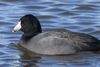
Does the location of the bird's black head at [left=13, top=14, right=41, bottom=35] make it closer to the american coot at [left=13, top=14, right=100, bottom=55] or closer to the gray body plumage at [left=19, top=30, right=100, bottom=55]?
the american coot at [left=13, top=14, right=100, bottom=55]

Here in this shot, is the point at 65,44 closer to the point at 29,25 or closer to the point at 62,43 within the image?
the point at 62,43

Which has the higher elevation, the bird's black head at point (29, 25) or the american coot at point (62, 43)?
the bird's black head at point (29, 25)

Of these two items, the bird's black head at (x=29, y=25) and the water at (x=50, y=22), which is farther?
the bird's black head at (x=29, y=25)

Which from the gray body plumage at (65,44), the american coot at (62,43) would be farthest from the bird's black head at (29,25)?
the gray body plumage at (65,44)

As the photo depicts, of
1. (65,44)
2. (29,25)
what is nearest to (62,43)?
(65,44)

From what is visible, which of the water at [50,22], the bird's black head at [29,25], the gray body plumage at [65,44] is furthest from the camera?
the bird's black head at [29,25]

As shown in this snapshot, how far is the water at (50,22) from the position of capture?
41.9ft

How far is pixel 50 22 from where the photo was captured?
16.0m

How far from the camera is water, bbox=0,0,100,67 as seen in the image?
12.8 m

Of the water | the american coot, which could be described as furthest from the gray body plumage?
the water

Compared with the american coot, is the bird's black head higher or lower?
higher

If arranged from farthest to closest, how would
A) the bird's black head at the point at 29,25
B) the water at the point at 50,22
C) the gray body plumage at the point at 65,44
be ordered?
the bird's black head at the point at 29,25, the gray body plumage at the point at 65,44, the water at the point at 50,22

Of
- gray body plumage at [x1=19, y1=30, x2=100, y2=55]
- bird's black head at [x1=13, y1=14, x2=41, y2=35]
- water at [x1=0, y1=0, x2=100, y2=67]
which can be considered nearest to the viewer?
water at [x1=0, y1=0, x2=100, y2=67]

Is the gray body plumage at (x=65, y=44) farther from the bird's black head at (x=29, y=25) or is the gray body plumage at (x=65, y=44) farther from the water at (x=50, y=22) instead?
the bird's black head at (x=29, y=25)
